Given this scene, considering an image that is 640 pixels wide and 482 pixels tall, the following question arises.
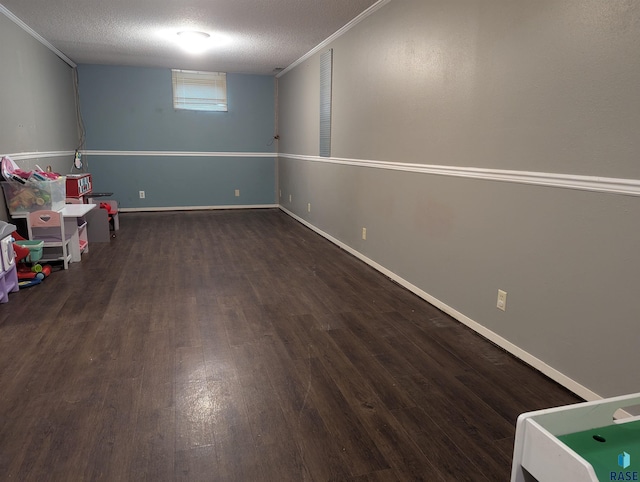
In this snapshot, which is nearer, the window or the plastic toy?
the plastic toy

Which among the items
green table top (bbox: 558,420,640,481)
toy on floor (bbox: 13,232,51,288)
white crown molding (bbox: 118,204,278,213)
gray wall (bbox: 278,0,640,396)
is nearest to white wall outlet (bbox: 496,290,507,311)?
gray wall (bbox: 278,0,640,396)

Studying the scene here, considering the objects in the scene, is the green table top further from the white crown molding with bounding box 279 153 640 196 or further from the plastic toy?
the plastic toy

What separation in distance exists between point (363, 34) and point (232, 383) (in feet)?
11.2

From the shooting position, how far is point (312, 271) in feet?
13.2

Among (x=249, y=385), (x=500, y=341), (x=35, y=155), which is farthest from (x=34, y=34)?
(x=500, y=341)

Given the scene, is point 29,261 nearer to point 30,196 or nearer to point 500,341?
point 30,196

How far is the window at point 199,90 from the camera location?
23.6ft

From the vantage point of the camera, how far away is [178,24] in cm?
445

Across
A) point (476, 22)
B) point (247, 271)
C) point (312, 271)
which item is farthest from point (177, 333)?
point (476, 22)

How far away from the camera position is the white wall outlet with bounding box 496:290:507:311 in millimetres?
2484

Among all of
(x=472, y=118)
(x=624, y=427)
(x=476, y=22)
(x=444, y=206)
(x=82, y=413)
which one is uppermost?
(x=476, y=22)

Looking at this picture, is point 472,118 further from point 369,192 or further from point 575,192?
point 369,192

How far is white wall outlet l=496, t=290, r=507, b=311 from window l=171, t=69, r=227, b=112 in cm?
617

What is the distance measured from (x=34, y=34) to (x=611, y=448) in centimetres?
611
